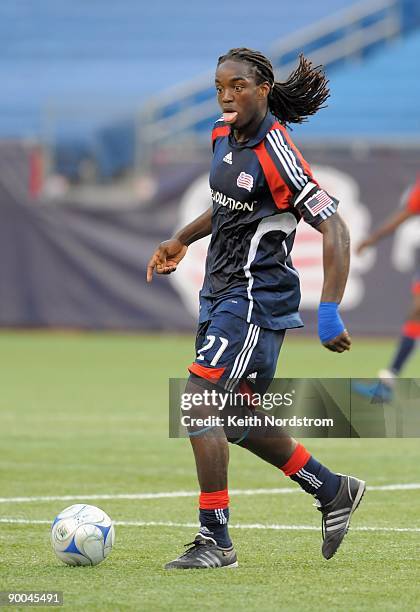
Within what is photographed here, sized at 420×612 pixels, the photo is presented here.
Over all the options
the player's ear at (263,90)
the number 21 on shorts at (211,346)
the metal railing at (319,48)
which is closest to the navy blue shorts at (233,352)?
the number 21 on shorts at (211,346)

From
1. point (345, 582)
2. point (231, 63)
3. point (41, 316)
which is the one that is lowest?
point (41, 316)

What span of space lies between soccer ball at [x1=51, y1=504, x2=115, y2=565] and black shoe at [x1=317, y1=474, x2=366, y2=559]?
0.94 metres

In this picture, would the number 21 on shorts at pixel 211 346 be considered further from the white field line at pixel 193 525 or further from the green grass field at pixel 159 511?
the white field line at pixel 193 525

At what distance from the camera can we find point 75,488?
7676mm

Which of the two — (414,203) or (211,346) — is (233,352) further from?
(414,203)

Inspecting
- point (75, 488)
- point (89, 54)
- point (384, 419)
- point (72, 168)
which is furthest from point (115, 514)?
point (89, 54)

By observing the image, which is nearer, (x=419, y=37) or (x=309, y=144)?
(x=309, y=144)

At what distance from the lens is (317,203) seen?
5.49 meters

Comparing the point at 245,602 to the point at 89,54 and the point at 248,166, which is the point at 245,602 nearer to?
the point at 248,166

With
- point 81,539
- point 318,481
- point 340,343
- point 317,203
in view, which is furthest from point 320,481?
point 317,203

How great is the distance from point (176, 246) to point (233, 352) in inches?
30.9

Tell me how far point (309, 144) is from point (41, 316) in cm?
485

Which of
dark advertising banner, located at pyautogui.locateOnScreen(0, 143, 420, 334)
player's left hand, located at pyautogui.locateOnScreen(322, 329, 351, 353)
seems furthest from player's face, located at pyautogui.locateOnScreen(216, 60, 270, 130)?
dark advertising banner, located at pyautogui.locateOnScreen(0, 143, 420, 334)

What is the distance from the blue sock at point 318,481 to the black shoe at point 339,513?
0.09 ft
